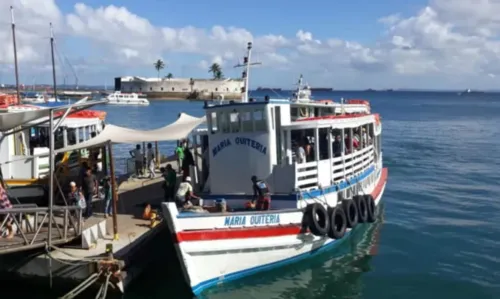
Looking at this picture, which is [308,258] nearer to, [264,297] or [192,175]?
[264,297]

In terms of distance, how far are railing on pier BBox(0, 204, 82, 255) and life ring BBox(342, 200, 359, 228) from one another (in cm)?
771

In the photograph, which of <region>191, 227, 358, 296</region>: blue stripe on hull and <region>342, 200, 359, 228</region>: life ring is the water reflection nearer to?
<region>191, 227, 358, 296</region>: blue stripe on hull

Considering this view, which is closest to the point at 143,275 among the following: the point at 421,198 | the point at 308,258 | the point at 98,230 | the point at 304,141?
the point at 98,230

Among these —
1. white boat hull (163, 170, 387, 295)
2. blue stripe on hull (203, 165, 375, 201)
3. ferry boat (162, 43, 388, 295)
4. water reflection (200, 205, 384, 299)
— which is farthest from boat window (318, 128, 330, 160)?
water reflection (200, 205, 384, 299)

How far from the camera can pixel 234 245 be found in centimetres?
1350

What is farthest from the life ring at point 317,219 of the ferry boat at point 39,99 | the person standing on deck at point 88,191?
the ferry boat at point 39,99

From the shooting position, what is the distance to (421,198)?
2650 centimetres

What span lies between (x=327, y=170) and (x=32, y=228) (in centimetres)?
844

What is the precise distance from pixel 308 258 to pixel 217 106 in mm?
5252

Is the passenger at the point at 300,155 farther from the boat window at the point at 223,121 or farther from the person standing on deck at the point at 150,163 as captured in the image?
the person standing on deck at the point at 150,163

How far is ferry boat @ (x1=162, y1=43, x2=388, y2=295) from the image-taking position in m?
13.1

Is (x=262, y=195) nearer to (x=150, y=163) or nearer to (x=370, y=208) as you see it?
(x=370, y=208)

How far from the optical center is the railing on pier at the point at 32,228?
12234 millimetres

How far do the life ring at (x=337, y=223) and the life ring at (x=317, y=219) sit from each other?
0.22 m
